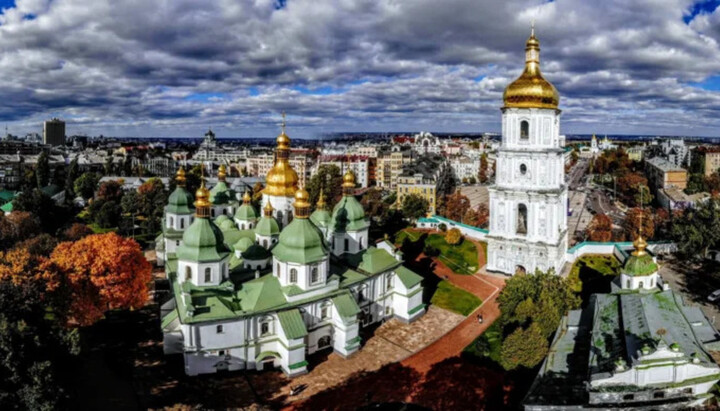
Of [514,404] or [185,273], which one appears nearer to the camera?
[514,404]

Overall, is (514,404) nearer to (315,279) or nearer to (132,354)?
(315,279)

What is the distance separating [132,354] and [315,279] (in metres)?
10.5

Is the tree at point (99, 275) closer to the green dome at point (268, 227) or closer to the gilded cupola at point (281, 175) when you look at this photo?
the green dome at point (268, 227)

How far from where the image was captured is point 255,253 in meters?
30.8

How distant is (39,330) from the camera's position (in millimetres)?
22422

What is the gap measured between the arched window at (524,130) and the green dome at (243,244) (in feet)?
64.2

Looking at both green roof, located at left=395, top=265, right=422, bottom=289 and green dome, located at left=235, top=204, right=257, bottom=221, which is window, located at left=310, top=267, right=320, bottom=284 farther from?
Result: green dome, located at left=235, top=204, right=257, bottom=221

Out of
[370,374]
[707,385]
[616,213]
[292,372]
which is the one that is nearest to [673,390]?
[707,385]

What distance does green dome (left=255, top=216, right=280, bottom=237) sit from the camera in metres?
32.1

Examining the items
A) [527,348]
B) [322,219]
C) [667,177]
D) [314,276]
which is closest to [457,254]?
[322,219]

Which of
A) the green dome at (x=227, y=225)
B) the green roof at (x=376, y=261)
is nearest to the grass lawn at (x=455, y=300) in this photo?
the green roof at (x=376, y=261)

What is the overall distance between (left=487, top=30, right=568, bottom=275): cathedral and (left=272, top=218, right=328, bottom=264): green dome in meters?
15.4

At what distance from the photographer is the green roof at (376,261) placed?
105 ft

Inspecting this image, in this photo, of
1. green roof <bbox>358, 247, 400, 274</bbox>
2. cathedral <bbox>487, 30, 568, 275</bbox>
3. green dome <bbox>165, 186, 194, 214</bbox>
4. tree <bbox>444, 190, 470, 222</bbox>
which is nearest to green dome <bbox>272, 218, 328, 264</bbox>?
green roof <bbox>358, 247, 400, 274</bbox>
